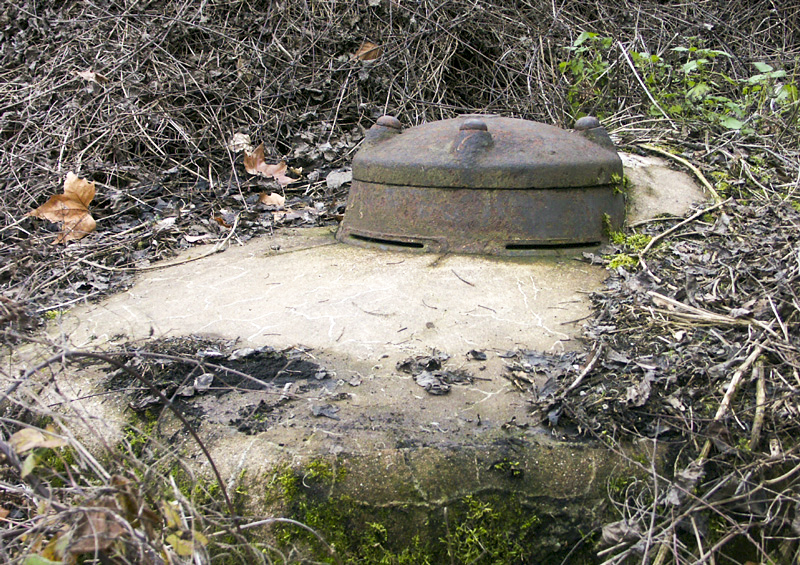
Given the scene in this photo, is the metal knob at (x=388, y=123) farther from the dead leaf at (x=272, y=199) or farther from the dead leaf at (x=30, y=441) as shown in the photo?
the dead leaf at (x=30, y=441)

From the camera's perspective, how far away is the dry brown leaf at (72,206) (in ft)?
13.7

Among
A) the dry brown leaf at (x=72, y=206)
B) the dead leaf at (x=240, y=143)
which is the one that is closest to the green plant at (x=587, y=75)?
the dead leaf at (x=240, y=143)

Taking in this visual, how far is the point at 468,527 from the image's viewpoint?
1870mm

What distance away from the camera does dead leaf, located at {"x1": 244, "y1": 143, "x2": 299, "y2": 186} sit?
4.92 metres

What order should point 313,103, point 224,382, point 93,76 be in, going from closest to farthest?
point 224,382, point 93,76, point 313,103

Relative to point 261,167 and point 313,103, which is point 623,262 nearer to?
point 261,167

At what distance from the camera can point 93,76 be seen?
5.14 m

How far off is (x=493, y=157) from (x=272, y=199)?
1882mm

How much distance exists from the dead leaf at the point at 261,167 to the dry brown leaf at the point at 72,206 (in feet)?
3.49

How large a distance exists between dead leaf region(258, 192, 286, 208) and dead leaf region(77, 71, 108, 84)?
1.61m

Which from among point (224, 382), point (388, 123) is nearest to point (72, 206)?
point (388, 123)

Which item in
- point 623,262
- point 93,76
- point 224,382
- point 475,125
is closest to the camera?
point 224,382

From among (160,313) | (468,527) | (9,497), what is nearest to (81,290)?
(160,313)

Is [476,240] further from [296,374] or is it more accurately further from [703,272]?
[296,374]
